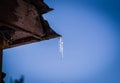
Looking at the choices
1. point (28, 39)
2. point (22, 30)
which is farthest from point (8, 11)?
point (28, 39)

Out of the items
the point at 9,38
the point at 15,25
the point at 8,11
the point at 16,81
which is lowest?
the point at 16,81

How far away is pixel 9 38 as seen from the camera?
3686 mm

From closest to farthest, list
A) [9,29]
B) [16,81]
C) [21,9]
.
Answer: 1. [9,29]
2. [21,9]
3. [16,81]

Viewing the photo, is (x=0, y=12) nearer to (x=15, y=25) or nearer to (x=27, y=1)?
(x=15, y=25)

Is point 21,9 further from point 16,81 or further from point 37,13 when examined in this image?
point 16,81

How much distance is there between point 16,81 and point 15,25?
5341 mm

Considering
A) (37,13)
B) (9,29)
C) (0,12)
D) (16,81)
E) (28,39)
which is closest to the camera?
(0,12)

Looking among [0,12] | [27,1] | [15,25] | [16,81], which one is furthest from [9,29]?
[16,81]

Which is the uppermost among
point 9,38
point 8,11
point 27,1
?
point 27,1

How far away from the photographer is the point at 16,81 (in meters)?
8.41

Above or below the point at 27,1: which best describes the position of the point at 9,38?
below

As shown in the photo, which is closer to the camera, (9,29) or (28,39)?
(9,29)

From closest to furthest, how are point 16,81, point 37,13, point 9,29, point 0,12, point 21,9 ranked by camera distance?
point 0,12 < point 9,29 < point 21,9 < point 37,13 < point 16,81

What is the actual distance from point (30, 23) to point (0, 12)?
0.81 m
